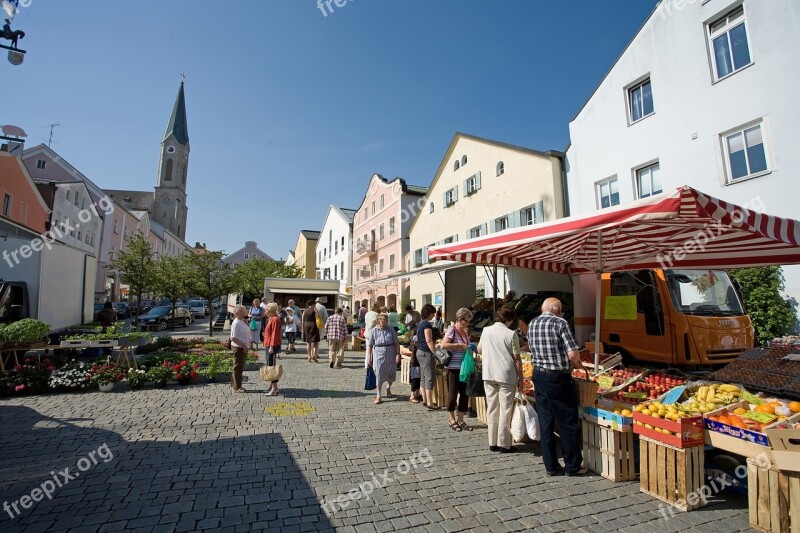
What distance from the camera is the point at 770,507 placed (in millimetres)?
3201

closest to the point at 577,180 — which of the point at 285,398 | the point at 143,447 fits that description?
the point at 285,398

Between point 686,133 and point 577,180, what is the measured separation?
12.5ft

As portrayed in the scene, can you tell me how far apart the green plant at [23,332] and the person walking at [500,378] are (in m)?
9.02

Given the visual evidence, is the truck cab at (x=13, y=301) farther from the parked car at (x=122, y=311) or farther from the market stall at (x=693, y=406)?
the parked car at (x=122, y=311)

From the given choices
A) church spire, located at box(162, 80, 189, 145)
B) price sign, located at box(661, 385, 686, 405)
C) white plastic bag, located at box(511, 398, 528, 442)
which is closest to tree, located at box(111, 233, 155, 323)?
white plastic bag, located at box(511, 398, 528, 442)

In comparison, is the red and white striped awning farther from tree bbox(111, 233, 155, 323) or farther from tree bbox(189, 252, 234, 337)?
tree bbox(111, 233, 155, 323)

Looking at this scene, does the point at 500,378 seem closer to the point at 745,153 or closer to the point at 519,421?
the point at 519,421

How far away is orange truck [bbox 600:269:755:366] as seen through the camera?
22.9 ft

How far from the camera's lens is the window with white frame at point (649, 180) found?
12.2 metres

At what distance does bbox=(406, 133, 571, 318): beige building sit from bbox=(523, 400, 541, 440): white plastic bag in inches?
261

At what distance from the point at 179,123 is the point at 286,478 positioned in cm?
9219

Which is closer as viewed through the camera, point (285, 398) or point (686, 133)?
point (285, 398)

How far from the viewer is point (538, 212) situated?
15.5 metres

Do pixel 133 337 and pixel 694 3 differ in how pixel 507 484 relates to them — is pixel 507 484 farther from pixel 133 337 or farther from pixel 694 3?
pixel 694 3
